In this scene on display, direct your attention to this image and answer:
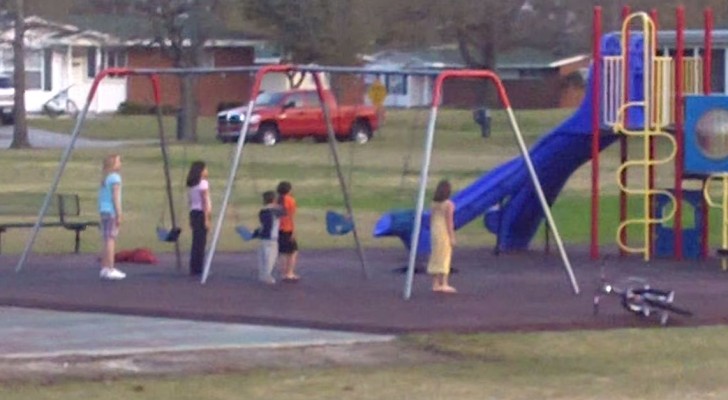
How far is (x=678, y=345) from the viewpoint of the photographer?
48.8 ft

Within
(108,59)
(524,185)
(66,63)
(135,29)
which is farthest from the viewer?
(66,63)

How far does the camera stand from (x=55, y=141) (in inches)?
2349

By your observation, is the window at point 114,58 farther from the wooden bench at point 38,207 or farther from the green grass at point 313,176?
the wooden bench at point 38,207

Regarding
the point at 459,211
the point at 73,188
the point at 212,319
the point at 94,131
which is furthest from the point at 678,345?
the point at 94,131

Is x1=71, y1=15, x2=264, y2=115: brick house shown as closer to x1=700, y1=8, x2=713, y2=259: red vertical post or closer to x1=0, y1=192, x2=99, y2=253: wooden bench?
x1=0, y1=192, x2=99, y2=253: wooden bench

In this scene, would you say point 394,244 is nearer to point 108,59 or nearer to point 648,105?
point 648,105

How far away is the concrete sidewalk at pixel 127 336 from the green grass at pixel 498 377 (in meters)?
0.86

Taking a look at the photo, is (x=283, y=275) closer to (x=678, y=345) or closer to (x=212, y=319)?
(x=212, y=319)

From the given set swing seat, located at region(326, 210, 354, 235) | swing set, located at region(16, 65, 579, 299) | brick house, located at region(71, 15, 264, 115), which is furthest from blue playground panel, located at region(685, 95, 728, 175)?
brick house, located at region(71, 15, 264, 115)

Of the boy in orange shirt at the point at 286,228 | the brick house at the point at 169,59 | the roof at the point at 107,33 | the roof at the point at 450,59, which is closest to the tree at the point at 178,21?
the roof at the point at 107,33

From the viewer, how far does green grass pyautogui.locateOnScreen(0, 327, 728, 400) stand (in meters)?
12.4

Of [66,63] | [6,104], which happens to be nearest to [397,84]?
[6,104]

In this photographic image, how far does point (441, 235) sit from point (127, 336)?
4480 mm

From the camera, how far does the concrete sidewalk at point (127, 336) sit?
1402 cm
